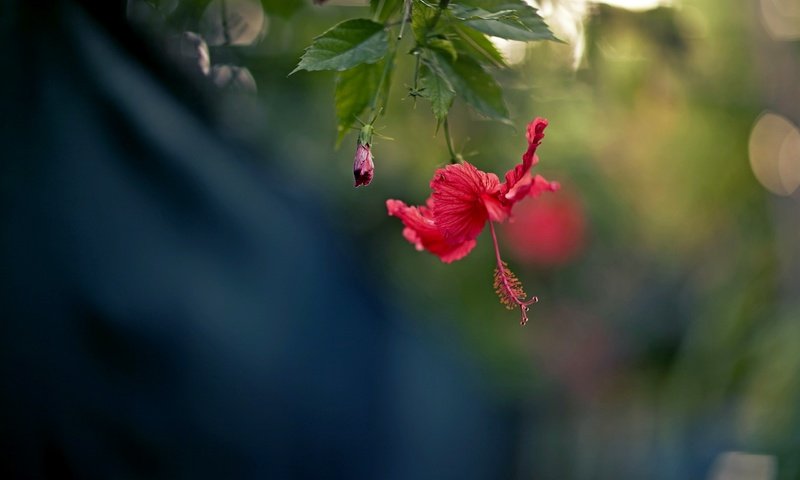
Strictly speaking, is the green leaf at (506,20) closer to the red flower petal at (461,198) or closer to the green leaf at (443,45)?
the green leaf at (443,45)

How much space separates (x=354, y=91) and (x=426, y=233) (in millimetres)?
187

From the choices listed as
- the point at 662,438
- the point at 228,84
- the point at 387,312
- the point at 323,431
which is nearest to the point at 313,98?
the point at 228,84

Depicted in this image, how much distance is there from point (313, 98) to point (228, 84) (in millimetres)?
438

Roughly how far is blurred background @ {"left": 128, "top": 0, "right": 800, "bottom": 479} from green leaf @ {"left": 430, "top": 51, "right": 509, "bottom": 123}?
2.66ft

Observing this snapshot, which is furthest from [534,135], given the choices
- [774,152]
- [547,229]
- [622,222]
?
[774,152]

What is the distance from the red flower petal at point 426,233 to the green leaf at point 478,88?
0.41ft

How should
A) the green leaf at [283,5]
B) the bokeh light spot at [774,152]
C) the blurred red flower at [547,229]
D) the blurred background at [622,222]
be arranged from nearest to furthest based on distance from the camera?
the green leaf at [283,5]
the blurred background at [622,222]
the blurred red flower at [547,229]
the bokeh light spot at [774,152]

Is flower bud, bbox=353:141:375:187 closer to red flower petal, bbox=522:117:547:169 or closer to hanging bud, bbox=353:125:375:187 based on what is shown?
hanging bud, bbox=353:125:375:187

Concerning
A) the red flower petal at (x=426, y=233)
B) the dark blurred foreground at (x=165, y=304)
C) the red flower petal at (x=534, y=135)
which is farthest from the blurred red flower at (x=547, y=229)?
the red flower petal at (x=534, y=135)

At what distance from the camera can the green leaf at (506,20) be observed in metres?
0.67

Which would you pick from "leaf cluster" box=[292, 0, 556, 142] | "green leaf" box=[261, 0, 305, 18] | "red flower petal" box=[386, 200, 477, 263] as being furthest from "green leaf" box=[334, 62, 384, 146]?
"green leaf" box=[261, 0, 305, 18]

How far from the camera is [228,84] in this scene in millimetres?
1783

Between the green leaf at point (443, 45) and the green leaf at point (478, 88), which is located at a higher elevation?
the green leaf at point (443, 45)

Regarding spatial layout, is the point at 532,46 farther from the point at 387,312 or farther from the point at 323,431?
the point at 323,431
